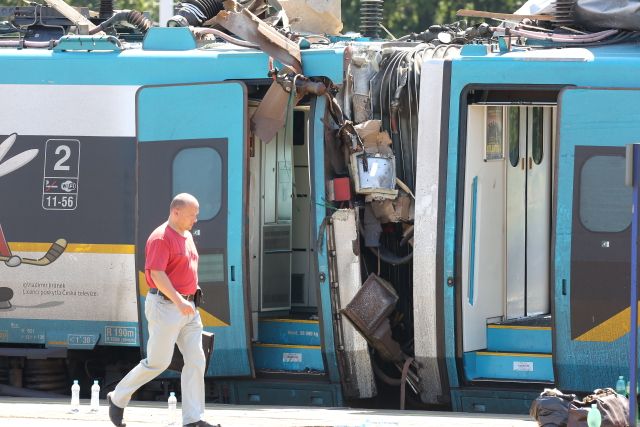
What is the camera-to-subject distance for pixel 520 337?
10.8 metres

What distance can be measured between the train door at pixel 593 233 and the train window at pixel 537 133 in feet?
4.01

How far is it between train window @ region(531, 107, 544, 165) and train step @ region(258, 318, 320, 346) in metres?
2.18

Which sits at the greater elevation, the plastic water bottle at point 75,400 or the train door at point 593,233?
the train door at point 593,233

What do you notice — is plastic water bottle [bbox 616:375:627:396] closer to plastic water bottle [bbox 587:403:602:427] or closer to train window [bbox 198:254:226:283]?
plastic water bottle [bbox 587:403:602:427]

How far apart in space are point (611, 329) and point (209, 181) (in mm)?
3164

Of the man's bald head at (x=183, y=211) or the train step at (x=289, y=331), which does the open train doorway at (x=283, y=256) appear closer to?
the train step at (x=289, y=331)

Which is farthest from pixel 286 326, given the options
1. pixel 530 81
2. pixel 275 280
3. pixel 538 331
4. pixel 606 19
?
pixel 606 19

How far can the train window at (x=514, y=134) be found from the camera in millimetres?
11164

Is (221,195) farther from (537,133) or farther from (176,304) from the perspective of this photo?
(537,133)

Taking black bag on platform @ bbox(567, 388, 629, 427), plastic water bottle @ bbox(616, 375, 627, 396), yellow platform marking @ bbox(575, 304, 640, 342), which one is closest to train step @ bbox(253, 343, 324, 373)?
yellow platform marking @ bbox(575, 304, 640, 342)

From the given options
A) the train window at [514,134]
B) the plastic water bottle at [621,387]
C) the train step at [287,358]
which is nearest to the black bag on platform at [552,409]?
the plastic water bottle at [621,387]

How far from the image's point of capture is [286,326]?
11438 mm

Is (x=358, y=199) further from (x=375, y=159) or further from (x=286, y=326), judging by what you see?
(x=286, y=326)

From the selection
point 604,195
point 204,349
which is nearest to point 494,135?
point 604,195
